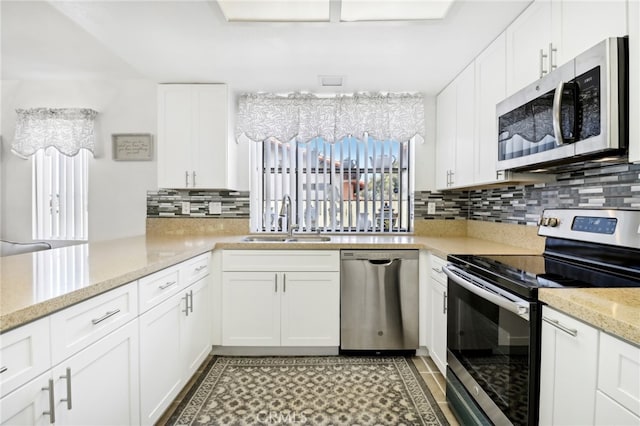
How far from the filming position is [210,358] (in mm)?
2484

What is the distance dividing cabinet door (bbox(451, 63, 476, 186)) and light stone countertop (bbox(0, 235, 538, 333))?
1.79 ft

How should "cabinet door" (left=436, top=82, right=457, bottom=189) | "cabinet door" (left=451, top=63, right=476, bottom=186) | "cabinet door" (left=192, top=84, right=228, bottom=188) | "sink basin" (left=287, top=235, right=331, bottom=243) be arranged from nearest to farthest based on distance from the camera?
"cabinet door" (left=451, top=63, right=476, bottom=186)
"cabinet door" (left=436, top=82, right=457, bottom=189)
"cabinet door" (left=192, top=84, right=228, bottom=188)
"sink basin" (left=287, top=235, right=331, bottom=243)

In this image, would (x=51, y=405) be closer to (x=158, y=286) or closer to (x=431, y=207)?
(x=158, y=286)

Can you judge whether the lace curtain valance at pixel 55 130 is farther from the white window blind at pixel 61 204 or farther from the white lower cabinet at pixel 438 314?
the white lower cabinet at pixel 438 314

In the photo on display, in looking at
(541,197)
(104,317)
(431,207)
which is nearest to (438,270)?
(541,197)

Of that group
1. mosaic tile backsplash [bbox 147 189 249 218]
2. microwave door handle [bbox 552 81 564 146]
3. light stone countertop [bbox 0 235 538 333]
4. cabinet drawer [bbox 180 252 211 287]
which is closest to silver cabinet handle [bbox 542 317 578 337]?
microwave door handle [bbox 552 81 564 146]

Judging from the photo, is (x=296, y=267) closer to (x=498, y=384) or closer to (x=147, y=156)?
(x=498, y=384)

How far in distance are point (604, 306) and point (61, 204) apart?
3849mm

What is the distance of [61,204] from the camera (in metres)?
3.09

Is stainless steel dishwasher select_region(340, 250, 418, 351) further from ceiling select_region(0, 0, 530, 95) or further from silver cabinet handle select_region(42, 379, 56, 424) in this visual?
silver cabinet handle select_region(42, 379, 56, 424)

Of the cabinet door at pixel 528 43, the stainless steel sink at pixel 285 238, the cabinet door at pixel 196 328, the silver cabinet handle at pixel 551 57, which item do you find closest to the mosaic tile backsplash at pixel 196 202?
the stainless steel sink at pixel 285 238

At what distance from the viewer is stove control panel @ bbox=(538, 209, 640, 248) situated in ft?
4.21

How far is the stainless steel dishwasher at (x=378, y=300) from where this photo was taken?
2475 mm

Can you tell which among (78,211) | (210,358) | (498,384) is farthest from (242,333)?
(78,211)
